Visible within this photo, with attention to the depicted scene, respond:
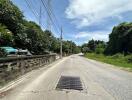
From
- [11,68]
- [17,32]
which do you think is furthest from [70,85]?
[17,32]

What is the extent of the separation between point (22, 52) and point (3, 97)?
2506 cm

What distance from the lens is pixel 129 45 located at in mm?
93312

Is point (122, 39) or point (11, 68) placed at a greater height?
point (122, 39)

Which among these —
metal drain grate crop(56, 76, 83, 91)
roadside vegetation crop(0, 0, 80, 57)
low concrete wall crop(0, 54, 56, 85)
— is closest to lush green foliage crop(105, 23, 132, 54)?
roadside vegetation crop(0, 0, 80, 57)

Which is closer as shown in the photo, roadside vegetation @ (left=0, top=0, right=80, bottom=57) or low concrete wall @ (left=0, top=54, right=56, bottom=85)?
low concrete wall @ (left=0, top=54, right=56, bottom=85)

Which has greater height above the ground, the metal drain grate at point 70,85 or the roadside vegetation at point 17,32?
the roadside vegetation at point 17,32

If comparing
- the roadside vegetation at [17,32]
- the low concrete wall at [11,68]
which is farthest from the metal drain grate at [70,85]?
the roadside vegetation at [17,32]

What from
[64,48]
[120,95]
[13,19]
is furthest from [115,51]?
[120,95]

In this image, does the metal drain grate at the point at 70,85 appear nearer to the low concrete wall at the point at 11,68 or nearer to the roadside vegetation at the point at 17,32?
the low concrete wall at the point at 11,68

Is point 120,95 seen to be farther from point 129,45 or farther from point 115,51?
point 115,51

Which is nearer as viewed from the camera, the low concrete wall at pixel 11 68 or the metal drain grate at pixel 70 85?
the metal drain grate at pixel 70 85

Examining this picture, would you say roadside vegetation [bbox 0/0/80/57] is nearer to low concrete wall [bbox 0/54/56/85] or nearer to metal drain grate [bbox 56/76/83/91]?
low concrete wall [bbox 0/54/56/85]

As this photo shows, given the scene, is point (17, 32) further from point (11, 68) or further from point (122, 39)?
point (122, 39)

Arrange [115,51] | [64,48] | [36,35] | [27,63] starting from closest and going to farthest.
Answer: [27,63] → [36,35] → [115,51] → [64,48]
